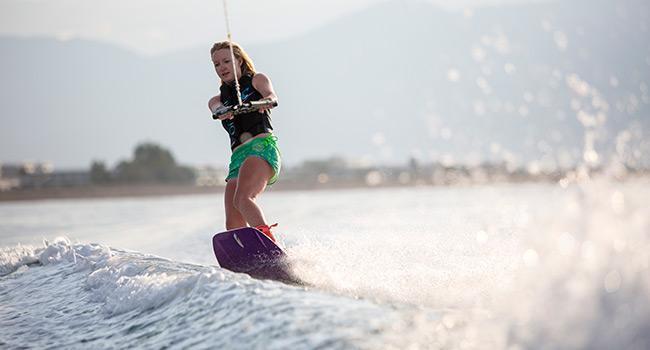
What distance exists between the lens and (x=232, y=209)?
558 centimetres

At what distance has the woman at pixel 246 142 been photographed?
17.3 ft

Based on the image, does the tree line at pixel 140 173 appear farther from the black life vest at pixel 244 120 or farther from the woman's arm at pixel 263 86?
the woman's arm at pixel 263 86

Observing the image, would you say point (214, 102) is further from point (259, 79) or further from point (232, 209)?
point (232, 209)

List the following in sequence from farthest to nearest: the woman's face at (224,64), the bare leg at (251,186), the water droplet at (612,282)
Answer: the woman's face at (224,64) → the bare leg at (251,186) → the water droplet at (612,282)

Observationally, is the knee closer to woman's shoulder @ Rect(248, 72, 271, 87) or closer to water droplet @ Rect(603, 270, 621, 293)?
woman's shoulder @ Rect(248, 72, 271, 87)

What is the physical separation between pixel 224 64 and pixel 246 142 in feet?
1.98

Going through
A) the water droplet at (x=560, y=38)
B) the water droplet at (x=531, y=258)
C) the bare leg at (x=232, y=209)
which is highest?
the water droplet at (x=560, y=38)

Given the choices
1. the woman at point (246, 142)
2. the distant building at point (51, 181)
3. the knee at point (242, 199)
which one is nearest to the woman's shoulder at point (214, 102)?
the woman at point (246, 142)

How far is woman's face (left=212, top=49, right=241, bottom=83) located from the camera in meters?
5.46

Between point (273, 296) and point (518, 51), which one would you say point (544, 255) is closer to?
point (273, 296)

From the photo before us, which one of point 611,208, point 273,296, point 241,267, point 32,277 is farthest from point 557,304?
point 32,277

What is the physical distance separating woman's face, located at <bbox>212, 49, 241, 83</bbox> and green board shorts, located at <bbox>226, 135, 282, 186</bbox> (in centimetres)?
52

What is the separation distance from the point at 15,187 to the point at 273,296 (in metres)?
34.0

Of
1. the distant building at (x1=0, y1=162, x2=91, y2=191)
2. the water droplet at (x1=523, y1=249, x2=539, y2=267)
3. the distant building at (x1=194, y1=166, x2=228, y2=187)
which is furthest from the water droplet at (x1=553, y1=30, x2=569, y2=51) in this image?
the distant building at (x1=0, y1=162, x2=91, y2=191)
